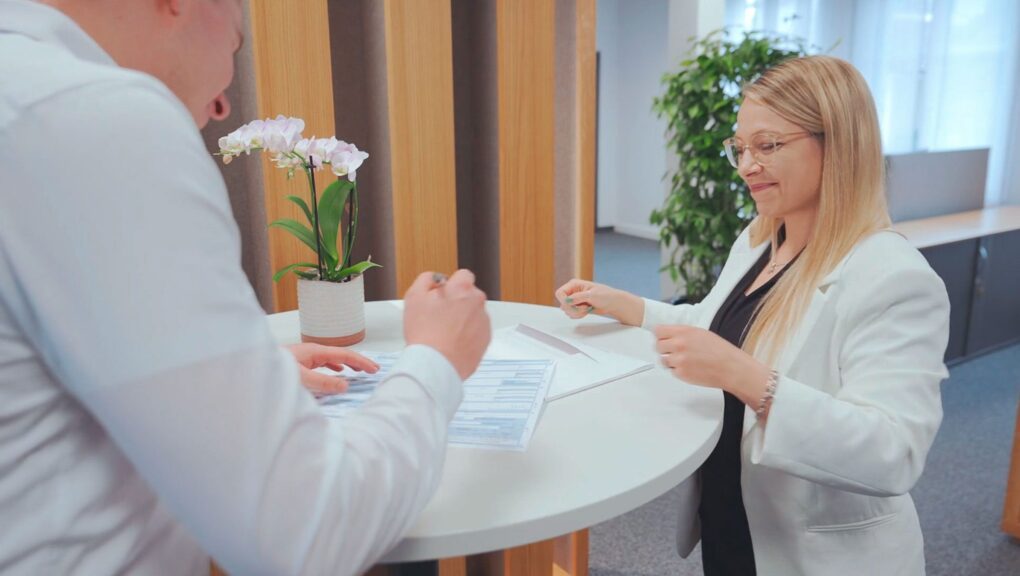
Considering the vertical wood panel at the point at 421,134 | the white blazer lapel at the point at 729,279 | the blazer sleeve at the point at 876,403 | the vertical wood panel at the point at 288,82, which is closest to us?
the blazer sleeve at the point at 876,403

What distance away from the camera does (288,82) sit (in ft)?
5.70

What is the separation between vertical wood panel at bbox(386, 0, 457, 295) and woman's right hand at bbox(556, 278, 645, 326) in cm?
54

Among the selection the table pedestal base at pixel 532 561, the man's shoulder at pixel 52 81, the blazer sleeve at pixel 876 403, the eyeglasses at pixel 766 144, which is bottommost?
the table pedestal base at pixel 532 561

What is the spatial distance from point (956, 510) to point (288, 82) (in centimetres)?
256

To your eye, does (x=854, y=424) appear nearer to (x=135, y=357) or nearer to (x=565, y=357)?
(x=565, y=357)

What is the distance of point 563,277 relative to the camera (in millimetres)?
2320

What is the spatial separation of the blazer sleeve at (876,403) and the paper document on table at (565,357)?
0.25 metres

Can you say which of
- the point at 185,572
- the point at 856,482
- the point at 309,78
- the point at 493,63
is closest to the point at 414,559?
the point at 185,572

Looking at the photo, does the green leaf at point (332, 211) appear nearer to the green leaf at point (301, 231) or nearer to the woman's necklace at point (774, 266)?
the green leaf at point (301, 231)

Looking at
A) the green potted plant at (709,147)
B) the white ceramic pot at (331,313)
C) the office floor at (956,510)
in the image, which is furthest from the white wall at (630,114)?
the white ceramic pot at (331,313)

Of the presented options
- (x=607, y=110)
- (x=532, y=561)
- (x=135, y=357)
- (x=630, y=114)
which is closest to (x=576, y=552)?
(x=532, y=561)

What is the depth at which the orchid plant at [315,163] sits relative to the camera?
134 cm

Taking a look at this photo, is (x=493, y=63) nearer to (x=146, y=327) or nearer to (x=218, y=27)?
(x=218, y=27)

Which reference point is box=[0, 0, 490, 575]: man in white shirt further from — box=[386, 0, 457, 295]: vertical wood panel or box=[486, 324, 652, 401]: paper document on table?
box=[386, 0, 457, 295]: vertical wood panel
